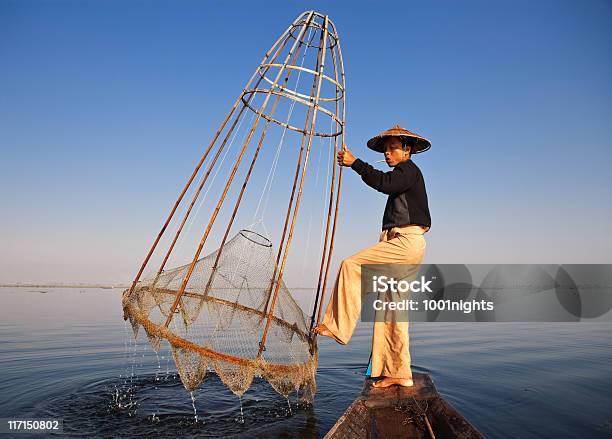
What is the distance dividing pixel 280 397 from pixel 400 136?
427 centimetres

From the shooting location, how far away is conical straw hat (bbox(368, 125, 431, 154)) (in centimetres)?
423

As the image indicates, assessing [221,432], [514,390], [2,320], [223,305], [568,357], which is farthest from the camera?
[2,320]

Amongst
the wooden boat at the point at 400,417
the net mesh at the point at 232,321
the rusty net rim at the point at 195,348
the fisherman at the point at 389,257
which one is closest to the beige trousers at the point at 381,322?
the fisherman at the point at 389,257

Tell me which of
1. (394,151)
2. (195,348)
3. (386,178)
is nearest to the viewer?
(195,348)

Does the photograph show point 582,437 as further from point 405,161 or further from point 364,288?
point 405,161

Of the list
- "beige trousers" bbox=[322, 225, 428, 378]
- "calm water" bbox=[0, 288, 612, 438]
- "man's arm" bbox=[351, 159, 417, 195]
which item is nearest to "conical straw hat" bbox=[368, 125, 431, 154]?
"man's arm" bbox=[351, 159, 417, 195]

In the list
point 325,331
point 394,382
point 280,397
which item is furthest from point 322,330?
point 280,397

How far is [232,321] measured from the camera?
5.57 m

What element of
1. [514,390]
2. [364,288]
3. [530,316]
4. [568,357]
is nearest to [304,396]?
[364,288]

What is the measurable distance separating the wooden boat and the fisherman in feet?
1.13

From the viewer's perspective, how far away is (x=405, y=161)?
162 inches

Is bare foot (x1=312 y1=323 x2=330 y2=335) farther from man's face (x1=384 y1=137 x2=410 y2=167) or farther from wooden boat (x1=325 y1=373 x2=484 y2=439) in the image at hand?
man's face (x1=384 y1=137 x2=410 y2=167)

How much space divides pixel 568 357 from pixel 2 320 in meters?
19.8

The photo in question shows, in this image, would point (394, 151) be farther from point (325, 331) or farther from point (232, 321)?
point (232, 321)
